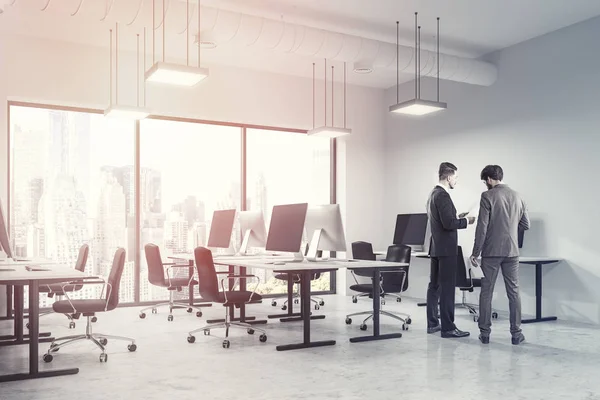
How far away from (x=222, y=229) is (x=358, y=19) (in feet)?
10.7

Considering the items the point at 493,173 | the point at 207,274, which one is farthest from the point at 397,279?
the point at 207,274

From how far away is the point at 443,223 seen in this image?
6.08 m

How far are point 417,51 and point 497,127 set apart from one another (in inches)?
67.1

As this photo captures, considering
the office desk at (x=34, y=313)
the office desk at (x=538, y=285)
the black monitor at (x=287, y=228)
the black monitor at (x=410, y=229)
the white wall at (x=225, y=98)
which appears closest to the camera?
the office desk at (x=34, y=313)

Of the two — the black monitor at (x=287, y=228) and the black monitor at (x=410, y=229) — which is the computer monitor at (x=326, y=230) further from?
the black monitor at (x=410, y=229)

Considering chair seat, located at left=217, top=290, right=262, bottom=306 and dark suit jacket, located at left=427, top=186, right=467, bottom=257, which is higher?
dark suit jacket, located at left=427, top=186, right=467, bottom=257

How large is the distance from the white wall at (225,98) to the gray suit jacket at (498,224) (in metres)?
4.55

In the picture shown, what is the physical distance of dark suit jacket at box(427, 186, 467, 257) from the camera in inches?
237

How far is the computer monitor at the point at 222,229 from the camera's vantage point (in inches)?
295

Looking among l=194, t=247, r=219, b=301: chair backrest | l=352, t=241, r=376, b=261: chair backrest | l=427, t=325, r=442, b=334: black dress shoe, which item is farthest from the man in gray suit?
l=194, t=247, r=219, b=301: chair backrest

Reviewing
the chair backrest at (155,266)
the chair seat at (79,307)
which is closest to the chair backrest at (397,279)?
the chair backrest at (155,266)

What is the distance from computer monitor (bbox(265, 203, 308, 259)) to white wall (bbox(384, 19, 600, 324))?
3.64 metres

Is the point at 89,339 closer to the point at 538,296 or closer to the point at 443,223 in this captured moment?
the point at 443,223

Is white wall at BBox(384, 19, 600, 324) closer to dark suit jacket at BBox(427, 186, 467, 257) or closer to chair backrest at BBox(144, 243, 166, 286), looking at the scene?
dark suit jacket at BBox(427, 186, 467, 257)
